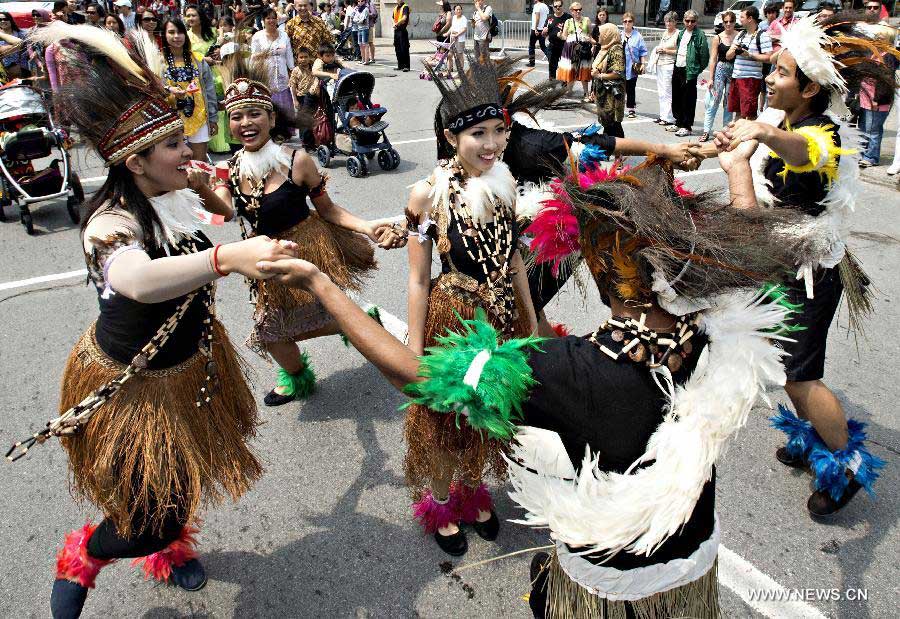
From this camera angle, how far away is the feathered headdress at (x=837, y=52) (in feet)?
9.39

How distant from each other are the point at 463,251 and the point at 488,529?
1341 millimetres

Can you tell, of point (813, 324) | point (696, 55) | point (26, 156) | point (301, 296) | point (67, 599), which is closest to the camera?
point (67, 599)

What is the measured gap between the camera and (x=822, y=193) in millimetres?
2973

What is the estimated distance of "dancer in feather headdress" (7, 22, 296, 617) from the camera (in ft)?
7.30

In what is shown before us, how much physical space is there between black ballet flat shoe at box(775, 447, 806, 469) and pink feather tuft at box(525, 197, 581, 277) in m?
2.35

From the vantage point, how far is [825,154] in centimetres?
281

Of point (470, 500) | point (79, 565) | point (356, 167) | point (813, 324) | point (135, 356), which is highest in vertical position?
point (135, 356)

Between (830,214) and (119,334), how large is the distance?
3.14 metres

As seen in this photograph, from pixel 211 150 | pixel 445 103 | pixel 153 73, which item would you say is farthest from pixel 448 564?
pixel 211 150

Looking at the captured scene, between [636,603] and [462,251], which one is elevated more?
[462,251]

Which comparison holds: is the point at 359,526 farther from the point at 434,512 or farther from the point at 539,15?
the point at 539,15

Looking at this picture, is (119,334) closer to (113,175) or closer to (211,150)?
(113,175)

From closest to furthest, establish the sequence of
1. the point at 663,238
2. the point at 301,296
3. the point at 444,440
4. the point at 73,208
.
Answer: the point at 663,238 < the point at 444,440 < the point at 301,296 < the point at 73,208

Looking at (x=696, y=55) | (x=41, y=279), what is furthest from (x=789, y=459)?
(x=696, y=55)
